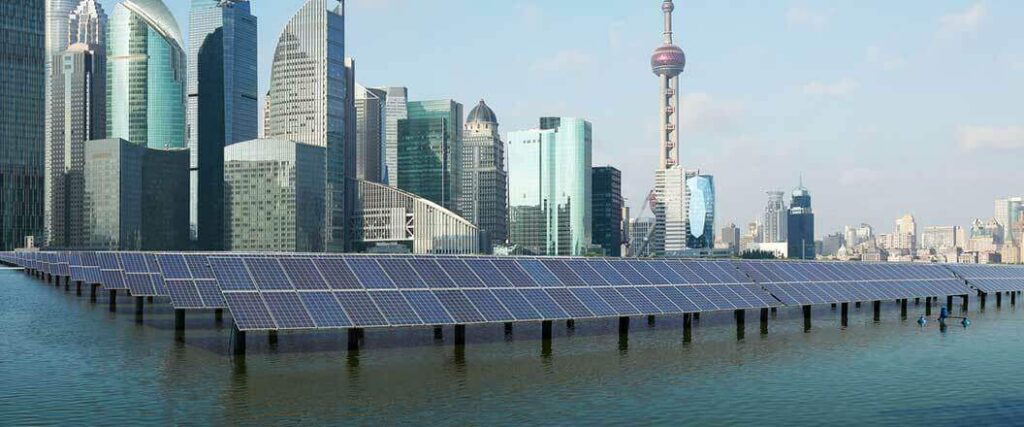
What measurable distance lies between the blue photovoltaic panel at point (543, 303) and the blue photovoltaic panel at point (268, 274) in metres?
15.4

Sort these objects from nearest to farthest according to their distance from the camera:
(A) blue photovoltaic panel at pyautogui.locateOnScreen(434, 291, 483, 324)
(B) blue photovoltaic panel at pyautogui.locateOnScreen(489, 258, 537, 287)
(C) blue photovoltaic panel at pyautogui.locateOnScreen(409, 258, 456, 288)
Result: (A) blue photovoltaic panel at pyautogui.locateOnScreen(434, 291, 483, 324) < (C) blue photovoltaic panel at pyautogui.locateOnScreen(409, 258, 456, 288) < (B) blue photovoltaic panel at pyautogui.locateOnScreen(489, 258, 537, 287)

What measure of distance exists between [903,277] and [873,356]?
45818mm

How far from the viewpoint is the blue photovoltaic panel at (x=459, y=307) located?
5891 cm

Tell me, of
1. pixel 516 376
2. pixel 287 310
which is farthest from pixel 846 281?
pixel 287 310

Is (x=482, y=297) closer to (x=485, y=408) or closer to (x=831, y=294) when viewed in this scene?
(x=485, y=408)

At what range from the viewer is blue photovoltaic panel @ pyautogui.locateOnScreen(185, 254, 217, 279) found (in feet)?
248

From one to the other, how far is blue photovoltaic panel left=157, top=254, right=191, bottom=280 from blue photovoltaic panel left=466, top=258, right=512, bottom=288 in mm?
24058

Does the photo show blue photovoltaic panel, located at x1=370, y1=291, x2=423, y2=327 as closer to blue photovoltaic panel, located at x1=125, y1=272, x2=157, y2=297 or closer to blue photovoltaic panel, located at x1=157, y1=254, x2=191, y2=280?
blue photovoltaic panel, located at x1=157, y1=254, x2=191, y2=280

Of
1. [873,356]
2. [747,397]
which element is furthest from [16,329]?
[873,356]

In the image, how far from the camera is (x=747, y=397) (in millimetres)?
46938

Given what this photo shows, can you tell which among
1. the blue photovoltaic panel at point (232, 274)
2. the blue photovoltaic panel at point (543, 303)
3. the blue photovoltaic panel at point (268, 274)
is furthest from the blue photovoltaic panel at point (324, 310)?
the blue photovoltaic panel at point (543, 303)

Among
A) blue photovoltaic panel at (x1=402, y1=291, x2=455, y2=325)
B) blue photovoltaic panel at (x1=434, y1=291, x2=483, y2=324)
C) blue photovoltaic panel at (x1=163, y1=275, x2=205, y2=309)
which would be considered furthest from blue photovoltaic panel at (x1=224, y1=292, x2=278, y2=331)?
blue photovoltaic panel at (x1=163, y1=275, x2=205, y2=309)

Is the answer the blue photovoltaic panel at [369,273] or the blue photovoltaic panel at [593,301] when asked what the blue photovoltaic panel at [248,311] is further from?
the blue photovoltaic panel at [593,301]

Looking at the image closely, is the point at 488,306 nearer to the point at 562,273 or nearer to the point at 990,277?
the point at 562,273
